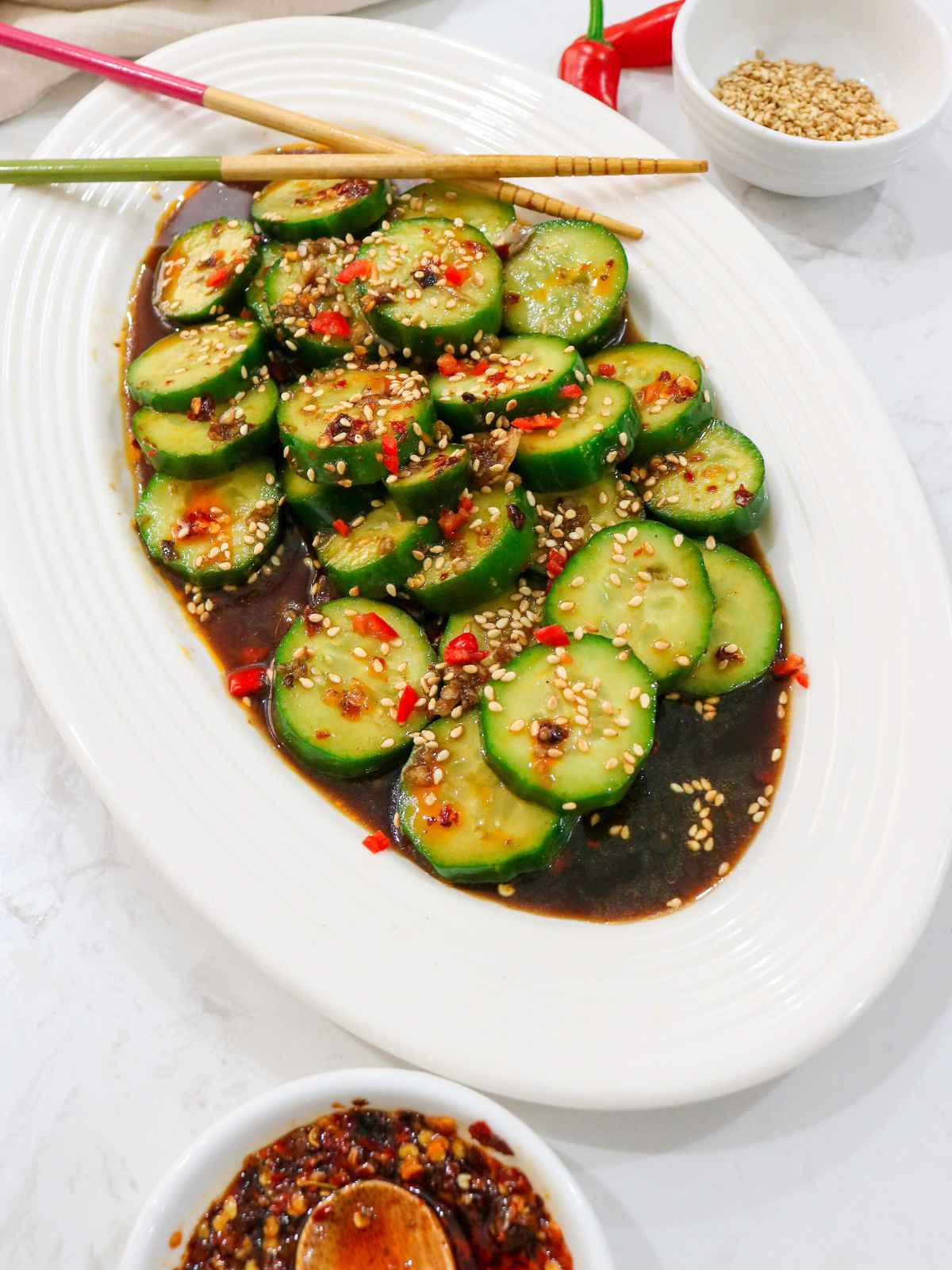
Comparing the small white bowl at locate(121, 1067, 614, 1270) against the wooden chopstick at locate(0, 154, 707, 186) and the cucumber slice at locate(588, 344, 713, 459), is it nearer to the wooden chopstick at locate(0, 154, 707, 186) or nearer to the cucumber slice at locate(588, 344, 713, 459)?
the cucumber slice at locate(588, 344, 713, 459)

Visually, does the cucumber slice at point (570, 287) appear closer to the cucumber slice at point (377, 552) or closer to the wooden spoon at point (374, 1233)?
the cucumber slice at point (377, 552)

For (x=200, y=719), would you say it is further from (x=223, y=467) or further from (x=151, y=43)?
(x=151, y=43)

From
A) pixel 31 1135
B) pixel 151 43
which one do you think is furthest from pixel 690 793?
pixel 151 43

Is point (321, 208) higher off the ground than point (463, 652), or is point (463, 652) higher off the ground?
point (321, 208)

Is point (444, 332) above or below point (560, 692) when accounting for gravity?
above

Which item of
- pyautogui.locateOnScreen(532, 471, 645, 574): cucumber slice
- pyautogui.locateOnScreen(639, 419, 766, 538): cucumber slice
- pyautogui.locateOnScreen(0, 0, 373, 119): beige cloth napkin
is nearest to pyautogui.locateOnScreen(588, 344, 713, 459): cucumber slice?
pyautogui.locateOnScreen(639, 419, 766, 538): cucumber slice

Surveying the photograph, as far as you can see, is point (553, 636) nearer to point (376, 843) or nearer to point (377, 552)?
point (377, 552)

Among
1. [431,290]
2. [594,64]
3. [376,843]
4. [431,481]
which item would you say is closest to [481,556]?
[431,481]
